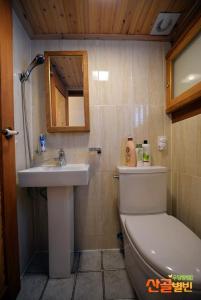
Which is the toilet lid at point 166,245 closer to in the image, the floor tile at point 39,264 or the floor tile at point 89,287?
the floor tile at point 89,287

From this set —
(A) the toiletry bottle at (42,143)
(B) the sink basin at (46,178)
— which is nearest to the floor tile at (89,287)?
(B) the sink basin at (46,178)

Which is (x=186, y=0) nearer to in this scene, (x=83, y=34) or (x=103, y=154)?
(x=83, y=34)

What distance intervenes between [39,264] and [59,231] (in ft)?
1.37

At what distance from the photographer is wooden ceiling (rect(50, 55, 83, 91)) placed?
1368 mm

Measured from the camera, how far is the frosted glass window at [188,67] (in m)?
1.09

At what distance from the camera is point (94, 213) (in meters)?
1.43

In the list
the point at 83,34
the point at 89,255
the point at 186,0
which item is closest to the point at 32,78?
the point at 83,34

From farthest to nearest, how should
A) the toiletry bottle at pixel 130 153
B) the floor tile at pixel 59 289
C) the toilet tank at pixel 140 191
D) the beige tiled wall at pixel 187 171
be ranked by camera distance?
the toiletry bottle at pixel 130 153, the toilet tank at pixel 140 191, the beige tiled wall at pixel 187 171, the floor tile at pixel 59 289

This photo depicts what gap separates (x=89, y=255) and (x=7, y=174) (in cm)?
100

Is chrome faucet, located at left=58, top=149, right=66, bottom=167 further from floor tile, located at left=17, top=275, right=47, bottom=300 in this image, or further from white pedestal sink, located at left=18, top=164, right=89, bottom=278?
floor tile, located at left=17, top=275, right=47, bottom=300

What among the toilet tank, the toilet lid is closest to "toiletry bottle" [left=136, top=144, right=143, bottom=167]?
the toilet tank

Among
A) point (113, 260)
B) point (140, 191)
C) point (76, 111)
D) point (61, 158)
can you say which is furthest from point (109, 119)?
point (113, 260)

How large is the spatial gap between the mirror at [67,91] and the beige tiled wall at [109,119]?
69 millimetres

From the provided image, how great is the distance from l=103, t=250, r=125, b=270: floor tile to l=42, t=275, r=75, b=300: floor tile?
0.93 feet
